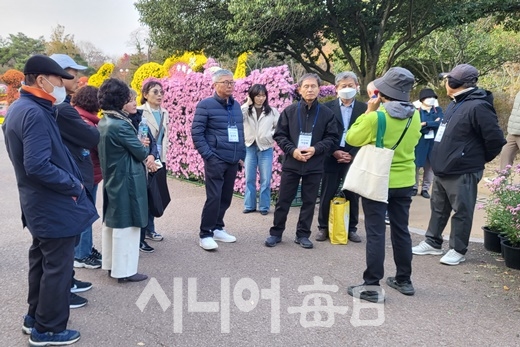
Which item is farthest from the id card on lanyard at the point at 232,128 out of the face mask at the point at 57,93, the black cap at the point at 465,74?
the black cap at the point at 465,74

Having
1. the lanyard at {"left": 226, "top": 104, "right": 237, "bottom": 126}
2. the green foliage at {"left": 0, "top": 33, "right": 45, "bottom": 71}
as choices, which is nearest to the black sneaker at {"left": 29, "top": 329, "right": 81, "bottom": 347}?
the lanyard at {"left": 226, "top": 104, "right": 237, "bottom": 126}

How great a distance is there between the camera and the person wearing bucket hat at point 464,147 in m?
4.34

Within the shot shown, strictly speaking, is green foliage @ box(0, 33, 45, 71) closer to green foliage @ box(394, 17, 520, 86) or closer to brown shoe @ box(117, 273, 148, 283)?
green foliage @ box(394, 17, 520, 86)

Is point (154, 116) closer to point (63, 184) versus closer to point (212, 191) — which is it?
point (212, 191)

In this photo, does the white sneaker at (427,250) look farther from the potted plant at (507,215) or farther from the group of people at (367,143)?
the potted plant at (507,215)

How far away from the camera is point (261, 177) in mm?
6703

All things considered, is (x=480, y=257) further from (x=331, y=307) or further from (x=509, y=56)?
(x=509, y=56)

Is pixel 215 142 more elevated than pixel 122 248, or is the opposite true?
pixel 215 142

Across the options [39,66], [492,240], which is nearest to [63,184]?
[39,66]

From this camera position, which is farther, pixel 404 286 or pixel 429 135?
pixel 429 135

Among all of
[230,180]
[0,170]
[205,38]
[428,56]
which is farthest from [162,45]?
[230,180]

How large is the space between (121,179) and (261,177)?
3.18 m

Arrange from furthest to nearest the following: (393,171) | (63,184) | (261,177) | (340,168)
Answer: (261,177) → (340,168) → (393,171) → (63,184)

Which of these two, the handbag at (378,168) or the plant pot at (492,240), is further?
the plant pot at (492,240)
